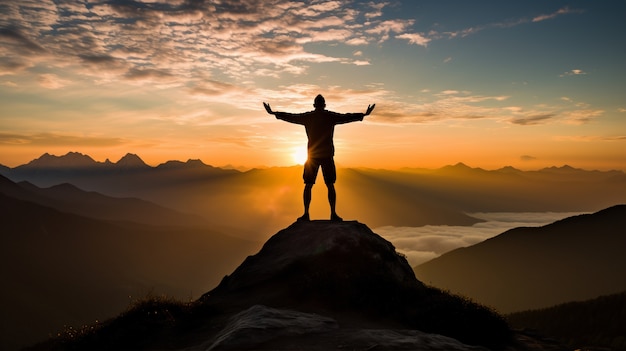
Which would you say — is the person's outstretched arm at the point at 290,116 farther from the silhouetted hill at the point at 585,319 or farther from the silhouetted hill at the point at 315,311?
the silhouetted hill at the point at 585,319

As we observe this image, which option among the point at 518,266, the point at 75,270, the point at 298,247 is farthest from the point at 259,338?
the point at 75,270

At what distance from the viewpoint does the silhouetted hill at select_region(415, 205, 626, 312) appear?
478 ft

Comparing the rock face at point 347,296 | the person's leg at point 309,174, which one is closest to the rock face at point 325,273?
the rock face at point 347,296

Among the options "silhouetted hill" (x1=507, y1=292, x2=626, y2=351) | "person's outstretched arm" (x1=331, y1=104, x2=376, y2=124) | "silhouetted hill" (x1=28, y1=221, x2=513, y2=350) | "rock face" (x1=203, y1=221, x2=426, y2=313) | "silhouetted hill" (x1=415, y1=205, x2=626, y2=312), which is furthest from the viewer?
"silhouetted hill" (x1=415, y1=205, x2=626, y2=312)

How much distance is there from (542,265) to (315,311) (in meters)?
186

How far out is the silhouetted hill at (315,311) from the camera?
647cm

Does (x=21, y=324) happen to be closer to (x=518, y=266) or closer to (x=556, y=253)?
(x=518, y=266)

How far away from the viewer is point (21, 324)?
5256 inches

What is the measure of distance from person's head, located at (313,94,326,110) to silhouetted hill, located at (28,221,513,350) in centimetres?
379

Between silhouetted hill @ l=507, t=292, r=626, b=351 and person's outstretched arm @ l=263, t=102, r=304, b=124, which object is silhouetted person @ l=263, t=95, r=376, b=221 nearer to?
person's outstretched arm @ l=263, t=102, r=304, b=124

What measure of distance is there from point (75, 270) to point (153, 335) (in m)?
223

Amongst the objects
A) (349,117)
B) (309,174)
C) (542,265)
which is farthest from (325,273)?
(542,265)

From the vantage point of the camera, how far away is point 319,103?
12.9 m

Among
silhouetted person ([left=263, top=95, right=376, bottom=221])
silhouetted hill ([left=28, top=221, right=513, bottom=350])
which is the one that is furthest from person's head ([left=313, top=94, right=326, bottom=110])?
silhouetted hill ([left=28, top=221, right=513, bottom=350])
